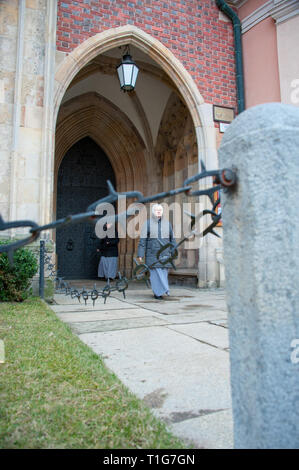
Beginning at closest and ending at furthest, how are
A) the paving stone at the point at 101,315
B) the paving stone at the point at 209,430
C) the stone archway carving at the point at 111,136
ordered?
the paving stone at the point at 209,430, the paving stone at the point at 101,315, the stone archway carving at the point at 111,136

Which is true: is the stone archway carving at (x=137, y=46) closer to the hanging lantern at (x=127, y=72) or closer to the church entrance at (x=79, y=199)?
the hanging lantern at (x=127, y=72)

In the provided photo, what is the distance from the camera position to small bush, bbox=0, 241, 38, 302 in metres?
4.29

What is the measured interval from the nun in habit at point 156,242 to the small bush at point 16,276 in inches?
69.9

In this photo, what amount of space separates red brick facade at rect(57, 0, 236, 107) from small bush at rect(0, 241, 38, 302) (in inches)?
162

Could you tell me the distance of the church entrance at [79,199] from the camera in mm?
11203

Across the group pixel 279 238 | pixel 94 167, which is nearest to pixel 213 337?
pixel 279 238

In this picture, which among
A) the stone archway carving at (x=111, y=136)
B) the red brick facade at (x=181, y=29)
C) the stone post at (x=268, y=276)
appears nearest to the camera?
the stone post at (x=268, y=276)

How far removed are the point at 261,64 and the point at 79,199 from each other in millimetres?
6797

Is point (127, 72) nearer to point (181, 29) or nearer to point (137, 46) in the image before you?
point (137, 46)

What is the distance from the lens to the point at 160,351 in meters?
2.27

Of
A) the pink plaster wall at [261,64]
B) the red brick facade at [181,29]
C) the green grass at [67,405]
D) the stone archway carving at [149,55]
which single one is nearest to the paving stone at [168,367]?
the green grass at [67,405]

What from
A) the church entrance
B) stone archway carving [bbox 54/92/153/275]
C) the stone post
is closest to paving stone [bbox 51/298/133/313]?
the stone post

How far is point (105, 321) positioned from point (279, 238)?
9.00 feet

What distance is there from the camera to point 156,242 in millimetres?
5594
